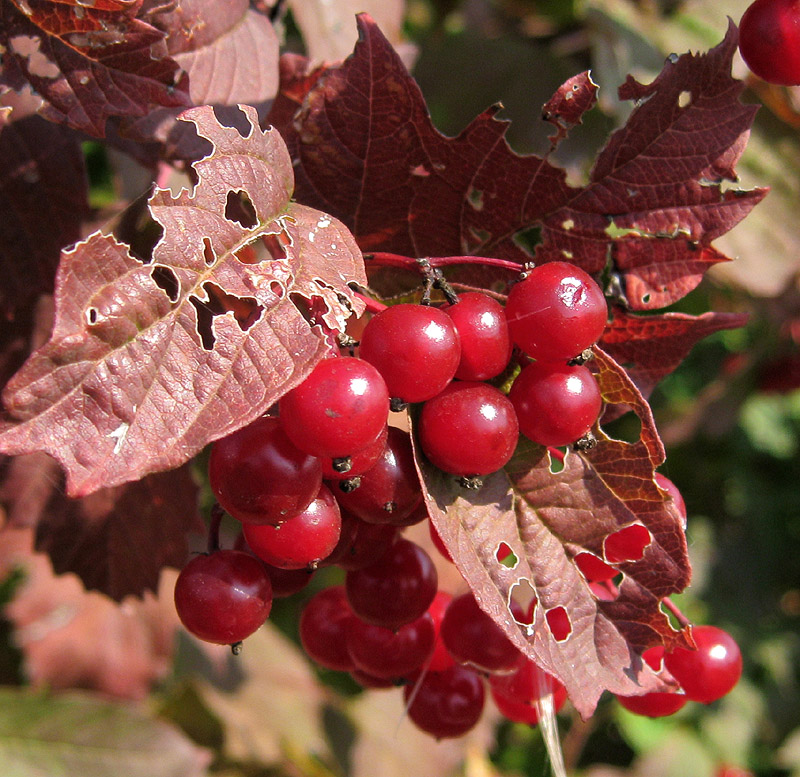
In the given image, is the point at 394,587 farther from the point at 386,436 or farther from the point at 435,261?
the point at 435,261

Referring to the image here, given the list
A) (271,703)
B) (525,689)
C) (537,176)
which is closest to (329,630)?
(525,689)

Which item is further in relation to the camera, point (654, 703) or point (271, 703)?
point (271, 703)

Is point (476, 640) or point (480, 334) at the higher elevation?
point (480, 334)

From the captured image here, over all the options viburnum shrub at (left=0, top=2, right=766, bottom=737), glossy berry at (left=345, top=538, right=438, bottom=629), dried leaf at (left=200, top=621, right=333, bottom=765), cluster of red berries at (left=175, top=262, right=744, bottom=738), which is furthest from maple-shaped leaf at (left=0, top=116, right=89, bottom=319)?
dried leaf at (left=200, top=621, right=333, bottom=765)

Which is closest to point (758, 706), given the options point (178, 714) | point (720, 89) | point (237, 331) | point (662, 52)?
point (178, 714)

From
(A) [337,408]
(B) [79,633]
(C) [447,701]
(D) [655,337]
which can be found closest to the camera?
(A) [337,408]

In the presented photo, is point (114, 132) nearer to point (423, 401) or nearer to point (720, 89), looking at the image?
point (423, 401)

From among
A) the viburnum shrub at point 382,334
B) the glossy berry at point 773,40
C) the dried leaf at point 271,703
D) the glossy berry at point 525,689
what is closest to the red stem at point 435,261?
the viburnum shrub at point 382,334
